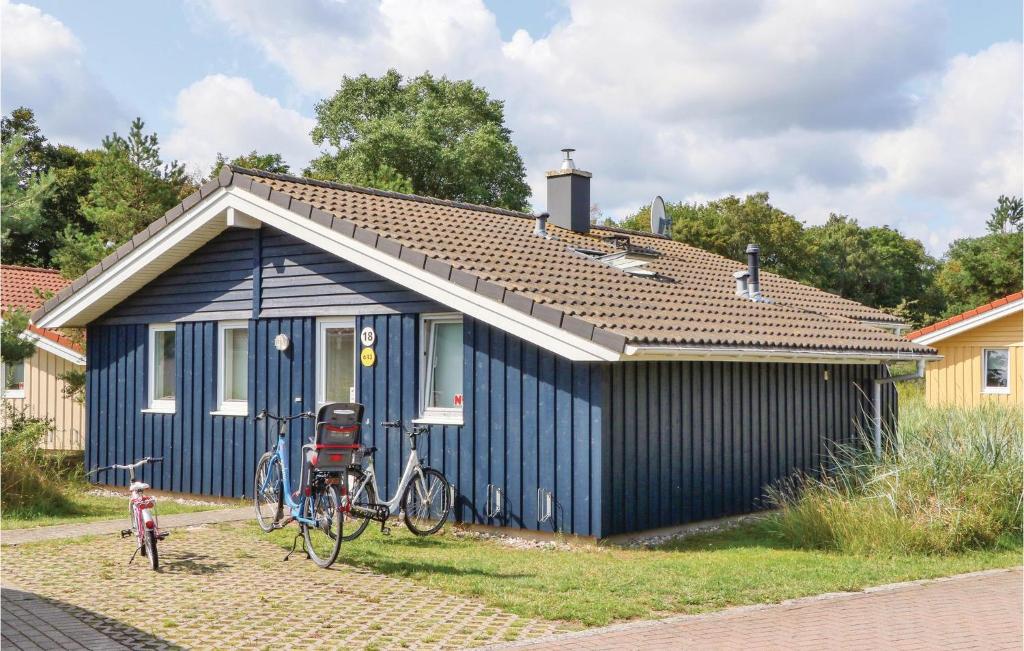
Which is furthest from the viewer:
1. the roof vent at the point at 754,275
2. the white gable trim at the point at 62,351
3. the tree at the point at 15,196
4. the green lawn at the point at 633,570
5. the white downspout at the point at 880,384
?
the white gable trim at the point at 62,351

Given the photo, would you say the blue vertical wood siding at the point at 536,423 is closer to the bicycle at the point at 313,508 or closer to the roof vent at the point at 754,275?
the roof vent at the point at 754,275

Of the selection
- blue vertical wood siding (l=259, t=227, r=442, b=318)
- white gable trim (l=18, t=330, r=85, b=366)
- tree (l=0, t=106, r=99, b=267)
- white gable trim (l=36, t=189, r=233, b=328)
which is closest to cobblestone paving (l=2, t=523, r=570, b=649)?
blue vertical wood siding (l=259, t=227, r=442, b=318)

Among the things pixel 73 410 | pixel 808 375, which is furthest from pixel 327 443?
pixel 73 410

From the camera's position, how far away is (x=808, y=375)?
47.0 ft

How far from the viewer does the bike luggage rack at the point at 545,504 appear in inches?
443

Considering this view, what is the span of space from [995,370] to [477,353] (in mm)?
17594

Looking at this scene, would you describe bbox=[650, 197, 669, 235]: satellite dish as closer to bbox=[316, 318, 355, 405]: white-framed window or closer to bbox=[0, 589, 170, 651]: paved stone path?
bbox=[316, 318, 355, 405]: white-framed window

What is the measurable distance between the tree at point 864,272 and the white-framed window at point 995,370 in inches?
1026

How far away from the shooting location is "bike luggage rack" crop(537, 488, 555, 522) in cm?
1126

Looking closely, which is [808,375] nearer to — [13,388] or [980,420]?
[980,420]

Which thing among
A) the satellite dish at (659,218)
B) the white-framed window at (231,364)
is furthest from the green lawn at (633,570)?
the satellite dish at (659,218)

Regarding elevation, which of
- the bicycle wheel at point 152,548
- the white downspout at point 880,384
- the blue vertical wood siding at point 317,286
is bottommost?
the bicycle wheel at point 152,548

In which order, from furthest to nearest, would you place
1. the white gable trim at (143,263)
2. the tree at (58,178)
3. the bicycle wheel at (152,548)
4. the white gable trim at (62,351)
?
the tree at (58,178) → the white gable trim at (62,351) → the white gable trim at (143,263) → the bicycle wheel at (152,548)

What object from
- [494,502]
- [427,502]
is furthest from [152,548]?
[494,502]
